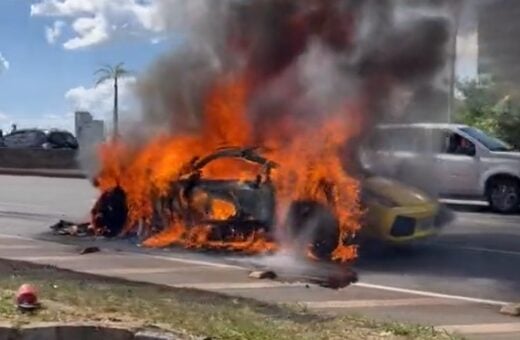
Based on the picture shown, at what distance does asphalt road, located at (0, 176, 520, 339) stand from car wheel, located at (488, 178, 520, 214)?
2.76 m

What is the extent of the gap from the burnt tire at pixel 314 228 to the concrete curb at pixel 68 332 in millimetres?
5317

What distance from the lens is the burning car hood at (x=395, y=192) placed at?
11711mm

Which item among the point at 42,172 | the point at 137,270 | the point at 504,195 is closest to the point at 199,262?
the point at 137,270

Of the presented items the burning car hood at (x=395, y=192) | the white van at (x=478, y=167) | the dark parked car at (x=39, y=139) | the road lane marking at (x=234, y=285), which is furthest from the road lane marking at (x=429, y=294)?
the dark parked car at (x=39, y=139)

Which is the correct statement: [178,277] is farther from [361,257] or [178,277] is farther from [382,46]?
[382,46]

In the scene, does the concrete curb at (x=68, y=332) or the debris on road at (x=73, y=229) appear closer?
the concrete curb at (x=68, y=332)

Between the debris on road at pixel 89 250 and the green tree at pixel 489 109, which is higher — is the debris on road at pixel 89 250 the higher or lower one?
the lower one

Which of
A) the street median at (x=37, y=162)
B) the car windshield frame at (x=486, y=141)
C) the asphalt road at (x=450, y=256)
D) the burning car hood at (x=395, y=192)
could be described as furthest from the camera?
the street median at (x=37, y=162)

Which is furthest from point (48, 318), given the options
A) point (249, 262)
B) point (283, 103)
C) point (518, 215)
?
point (518, 215)

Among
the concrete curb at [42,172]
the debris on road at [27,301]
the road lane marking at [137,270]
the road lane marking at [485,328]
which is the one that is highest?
the debris on road at [27,301]

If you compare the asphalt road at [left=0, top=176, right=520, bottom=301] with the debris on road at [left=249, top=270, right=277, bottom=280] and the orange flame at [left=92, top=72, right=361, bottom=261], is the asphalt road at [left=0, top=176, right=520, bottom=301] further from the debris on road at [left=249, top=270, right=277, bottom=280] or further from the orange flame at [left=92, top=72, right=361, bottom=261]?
the debris on road at [left=249, top=270, right=277, bottom=280]

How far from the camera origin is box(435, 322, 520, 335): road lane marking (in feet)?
23.9

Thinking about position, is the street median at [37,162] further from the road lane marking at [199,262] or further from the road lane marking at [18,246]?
the road lane marking at [199,262]

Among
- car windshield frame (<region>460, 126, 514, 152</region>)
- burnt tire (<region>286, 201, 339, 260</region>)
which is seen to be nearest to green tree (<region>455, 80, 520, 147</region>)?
car windshield frame (<region>460, 126, 514, 152</region>)
